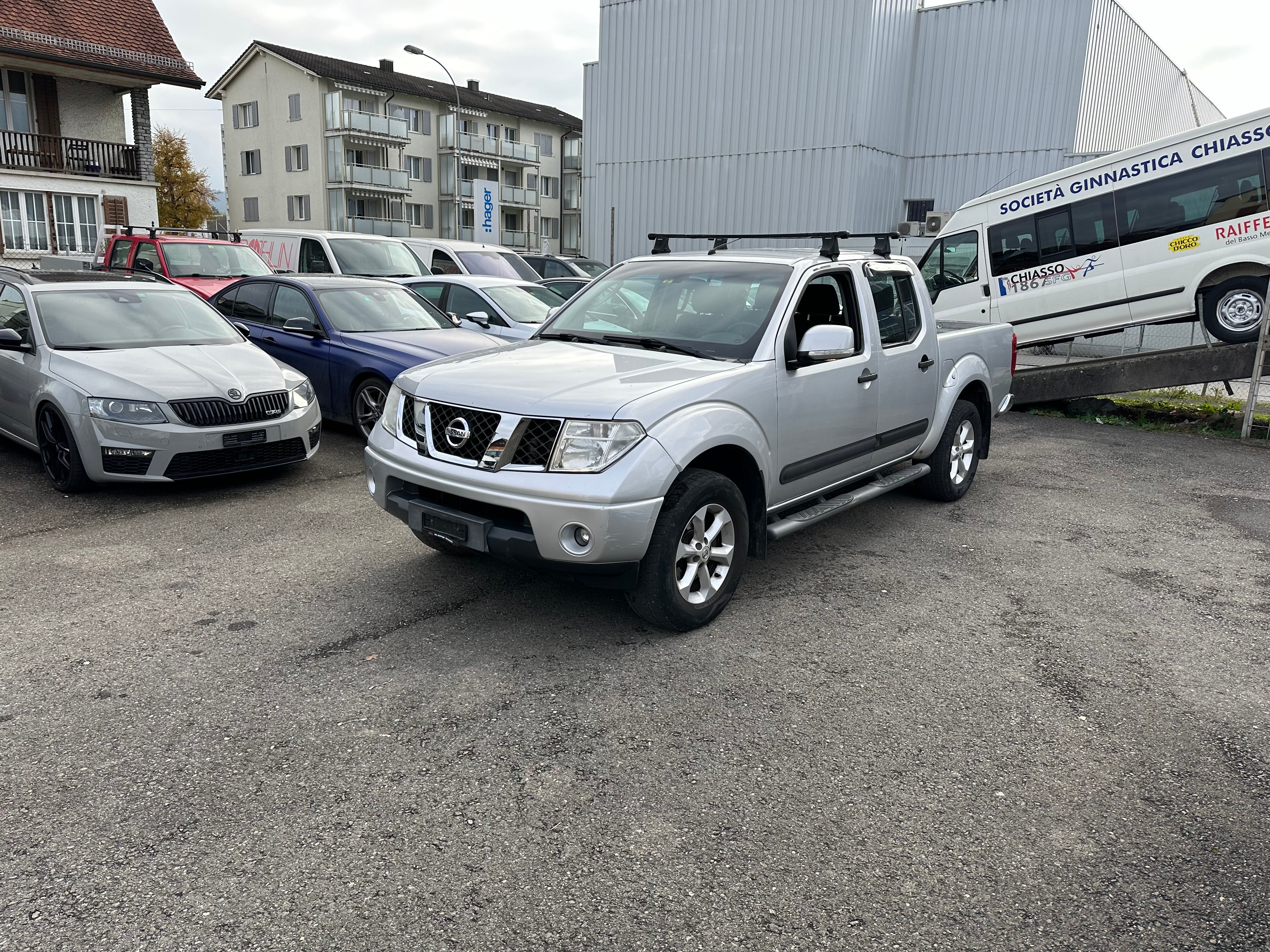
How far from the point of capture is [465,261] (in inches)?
622

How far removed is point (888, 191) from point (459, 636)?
19.9 metres

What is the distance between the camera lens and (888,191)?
21.4 meters

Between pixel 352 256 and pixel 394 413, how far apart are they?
10.2 m

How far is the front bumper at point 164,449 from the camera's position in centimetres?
620

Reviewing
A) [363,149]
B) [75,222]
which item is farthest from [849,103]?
[363,149]

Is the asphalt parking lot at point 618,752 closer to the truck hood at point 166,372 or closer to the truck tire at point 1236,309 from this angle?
the truck hood at point 166,372

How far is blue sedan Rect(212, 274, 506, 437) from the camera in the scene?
827 centimetres

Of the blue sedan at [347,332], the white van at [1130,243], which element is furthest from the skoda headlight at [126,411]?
the white van at [1130,243]

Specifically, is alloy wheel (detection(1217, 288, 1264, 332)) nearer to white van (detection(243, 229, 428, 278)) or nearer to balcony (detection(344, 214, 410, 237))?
white van (detection(243, 229, 428, 278))

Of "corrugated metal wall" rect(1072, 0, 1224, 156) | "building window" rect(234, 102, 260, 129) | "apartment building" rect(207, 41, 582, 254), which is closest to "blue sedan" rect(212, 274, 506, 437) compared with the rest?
"corrugated metal wall" rect(1072, 0, 1224, 156)

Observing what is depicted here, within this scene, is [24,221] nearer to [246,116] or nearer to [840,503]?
[840,503]

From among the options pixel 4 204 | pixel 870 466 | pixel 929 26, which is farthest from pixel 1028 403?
pixel 4 204

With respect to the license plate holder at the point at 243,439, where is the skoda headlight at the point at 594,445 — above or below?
above

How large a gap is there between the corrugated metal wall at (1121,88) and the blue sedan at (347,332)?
15.9 metres
